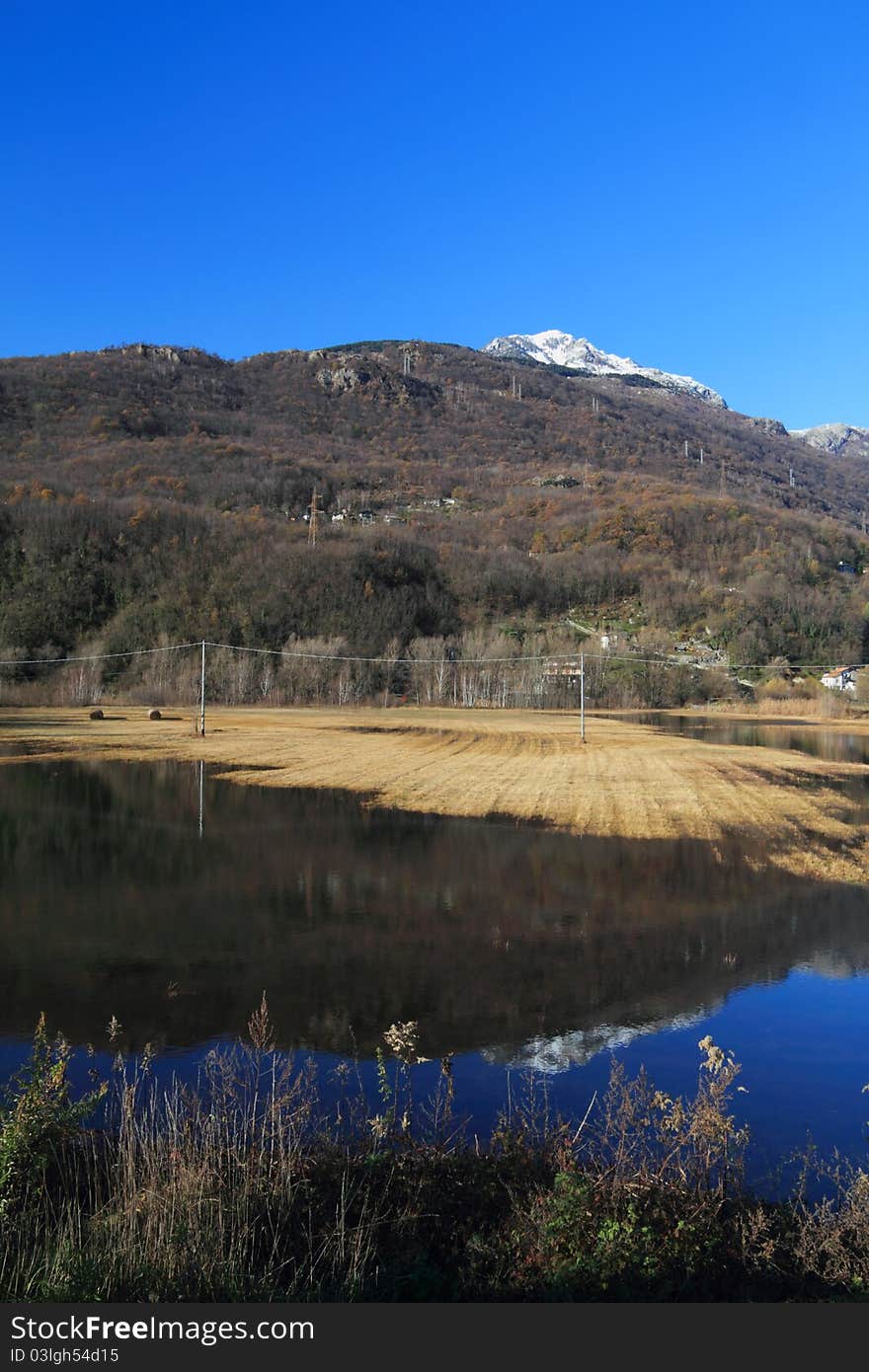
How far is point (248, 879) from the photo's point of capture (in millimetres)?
15477

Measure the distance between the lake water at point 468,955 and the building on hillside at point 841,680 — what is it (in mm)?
67095

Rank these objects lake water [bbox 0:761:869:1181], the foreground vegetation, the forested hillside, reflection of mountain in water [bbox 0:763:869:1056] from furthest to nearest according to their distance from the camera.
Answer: the forested hillside
reflection of mountain in water [bbox 0:763:869:1056]
lake water [bbox 0:761:869:1181]
the foreground vegetation

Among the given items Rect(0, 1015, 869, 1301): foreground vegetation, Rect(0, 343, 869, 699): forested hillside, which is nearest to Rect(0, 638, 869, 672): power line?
Rect(0, 343, 869, 699): forested hillside

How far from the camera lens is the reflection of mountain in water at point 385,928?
954 cm

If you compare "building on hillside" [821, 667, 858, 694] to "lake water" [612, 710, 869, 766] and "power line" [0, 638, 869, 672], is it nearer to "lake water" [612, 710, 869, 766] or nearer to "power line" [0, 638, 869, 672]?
"power line" [0, 638, 869, 672]

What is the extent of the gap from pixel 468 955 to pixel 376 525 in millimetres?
101316

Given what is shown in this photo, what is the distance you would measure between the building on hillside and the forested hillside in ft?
21.1

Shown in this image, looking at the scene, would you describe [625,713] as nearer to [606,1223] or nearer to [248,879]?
[248,879]

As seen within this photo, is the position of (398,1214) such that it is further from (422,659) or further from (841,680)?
(841,680)

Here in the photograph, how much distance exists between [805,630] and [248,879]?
85.7 meters

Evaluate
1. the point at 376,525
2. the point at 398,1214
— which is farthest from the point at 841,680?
the point at 398,1214

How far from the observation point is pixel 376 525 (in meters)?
110

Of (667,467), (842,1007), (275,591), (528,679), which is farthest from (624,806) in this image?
(667,467)

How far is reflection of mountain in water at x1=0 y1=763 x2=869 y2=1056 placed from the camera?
31.3 ft
